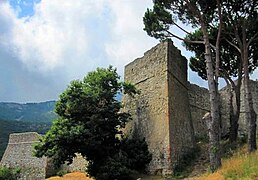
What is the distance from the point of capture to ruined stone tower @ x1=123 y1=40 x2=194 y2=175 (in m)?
15.4

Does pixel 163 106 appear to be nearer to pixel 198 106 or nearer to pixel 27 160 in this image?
pixel 198 106

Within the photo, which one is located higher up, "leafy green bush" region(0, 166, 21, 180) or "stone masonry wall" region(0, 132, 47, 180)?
"stone masonry wall" region(0, 132, 47, 180)

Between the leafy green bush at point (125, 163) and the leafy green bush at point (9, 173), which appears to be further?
the leafy green bush at point (9, 173)

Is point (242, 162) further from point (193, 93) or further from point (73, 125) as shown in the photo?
point (193, 93)

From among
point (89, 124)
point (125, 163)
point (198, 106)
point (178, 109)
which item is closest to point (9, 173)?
point (89, 124)

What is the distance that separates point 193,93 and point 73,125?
780 centimetres

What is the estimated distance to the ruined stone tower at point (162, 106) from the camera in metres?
15.4

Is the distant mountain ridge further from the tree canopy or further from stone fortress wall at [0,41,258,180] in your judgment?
the tree canopy

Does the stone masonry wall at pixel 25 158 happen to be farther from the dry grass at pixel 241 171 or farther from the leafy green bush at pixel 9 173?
the dry grass at pixel 241 171

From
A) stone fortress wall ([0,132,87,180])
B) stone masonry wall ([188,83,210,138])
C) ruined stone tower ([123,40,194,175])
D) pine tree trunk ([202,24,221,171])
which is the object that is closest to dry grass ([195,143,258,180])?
pine tree trunk ([202,24,221,171])

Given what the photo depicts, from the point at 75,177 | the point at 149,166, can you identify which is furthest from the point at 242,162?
the point at 75,177

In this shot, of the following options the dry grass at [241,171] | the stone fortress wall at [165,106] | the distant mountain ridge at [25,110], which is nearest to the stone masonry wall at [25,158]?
the stone fortress wall at [165,106]

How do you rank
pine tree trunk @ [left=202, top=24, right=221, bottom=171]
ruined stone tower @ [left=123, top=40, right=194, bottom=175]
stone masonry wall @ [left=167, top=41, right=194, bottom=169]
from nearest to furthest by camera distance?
1. pine tree trunk @ [left=202, top=24, right=221, bottom=171]
2. ruined stone tower @ [left=123, top=40, right=194, bottom=175]
3. stone masonry wall @ [left=167, top=41, right=194, bottom=169]

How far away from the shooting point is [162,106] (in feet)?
53.1
